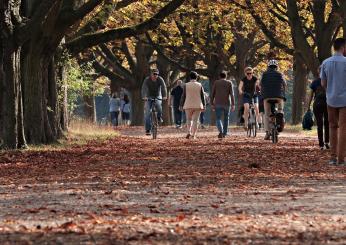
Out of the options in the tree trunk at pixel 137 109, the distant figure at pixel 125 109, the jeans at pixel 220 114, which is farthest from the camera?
the distant figure at pixel 125 109

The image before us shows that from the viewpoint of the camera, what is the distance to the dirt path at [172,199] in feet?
24.2

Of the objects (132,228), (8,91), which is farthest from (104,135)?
(132,228)

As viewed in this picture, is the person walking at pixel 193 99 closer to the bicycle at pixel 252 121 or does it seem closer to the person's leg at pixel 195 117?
the person's leg at pixel 195 117

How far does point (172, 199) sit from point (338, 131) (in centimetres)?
577

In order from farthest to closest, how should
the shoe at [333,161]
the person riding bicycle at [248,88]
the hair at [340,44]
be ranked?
the person riding bicycle at [248,88] < the shoe at [333,161] < the hair at [340,44]

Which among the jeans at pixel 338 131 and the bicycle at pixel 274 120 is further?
the bicycle at pixel 274 120

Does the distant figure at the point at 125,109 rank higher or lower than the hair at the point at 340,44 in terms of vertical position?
lower

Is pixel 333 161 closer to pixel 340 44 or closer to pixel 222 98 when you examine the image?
pixel 340 44

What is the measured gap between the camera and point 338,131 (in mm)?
15570

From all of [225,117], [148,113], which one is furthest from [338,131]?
[148,113]

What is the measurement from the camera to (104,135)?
3136cm

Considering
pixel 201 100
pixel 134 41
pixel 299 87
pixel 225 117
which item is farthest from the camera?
pixel 134 41

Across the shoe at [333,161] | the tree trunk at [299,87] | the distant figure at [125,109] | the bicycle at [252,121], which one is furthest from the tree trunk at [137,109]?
the shoe at [333,161]

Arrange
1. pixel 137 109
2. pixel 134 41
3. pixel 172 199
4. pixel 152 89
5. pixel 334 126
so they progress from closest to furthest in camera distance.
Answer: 1. pixel 172 199
2. pixel 334 126
3. pixel 152 89
4. pixel 137 109
5. pixel 134 41
